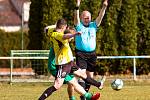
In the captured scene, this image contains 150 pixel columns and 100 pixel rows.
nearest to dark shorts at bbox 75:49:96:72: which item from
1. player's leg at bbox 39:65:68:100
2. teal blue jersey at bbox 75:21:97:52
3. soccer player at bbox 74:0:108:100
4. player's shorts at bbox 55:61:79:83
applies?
soccer player at bbox 74:0:108:100

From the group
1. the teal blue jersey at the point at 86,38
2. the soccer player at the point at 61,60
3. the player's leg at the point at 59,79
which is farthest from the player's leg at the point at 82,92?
the teal blue jersey at the point at 86,38

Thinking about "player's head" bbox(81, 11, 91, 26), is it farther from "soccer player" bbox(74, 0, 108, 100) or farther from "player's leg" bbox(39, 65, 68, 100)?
"player's leg" bbox(39, 65, 68, 100)

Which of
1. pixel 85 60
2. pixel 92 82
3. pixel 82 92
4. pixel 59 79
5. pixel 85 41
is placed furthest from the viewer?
pixel 85 60

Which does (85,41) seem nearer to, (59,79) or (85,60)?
(85,60)

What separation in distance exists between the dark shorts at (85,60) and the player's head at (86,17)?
697 millimetres

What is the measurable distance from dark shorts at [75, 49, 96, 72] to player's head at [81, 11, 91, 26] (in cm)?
70

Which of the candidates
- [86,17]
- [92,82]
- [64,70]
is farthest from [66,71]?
[86,17]

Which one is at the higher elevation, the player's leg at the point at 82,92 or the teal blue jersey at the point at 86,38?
the teal blue jersey at the point at 86,38

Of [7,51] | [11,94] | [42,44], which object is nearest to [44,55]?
[42,44]

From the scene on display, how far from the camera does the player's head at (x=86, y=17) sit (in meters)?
14.0

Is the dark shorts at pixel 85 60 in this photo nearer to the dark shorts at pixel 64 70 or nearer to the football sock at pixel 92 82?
the football sock at pixel 92 82

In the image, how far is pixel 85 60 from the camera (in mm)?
14383

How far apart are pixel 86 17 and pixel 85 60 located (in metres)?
1.04

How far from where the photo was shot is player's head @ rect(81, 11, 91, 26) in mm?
14047
